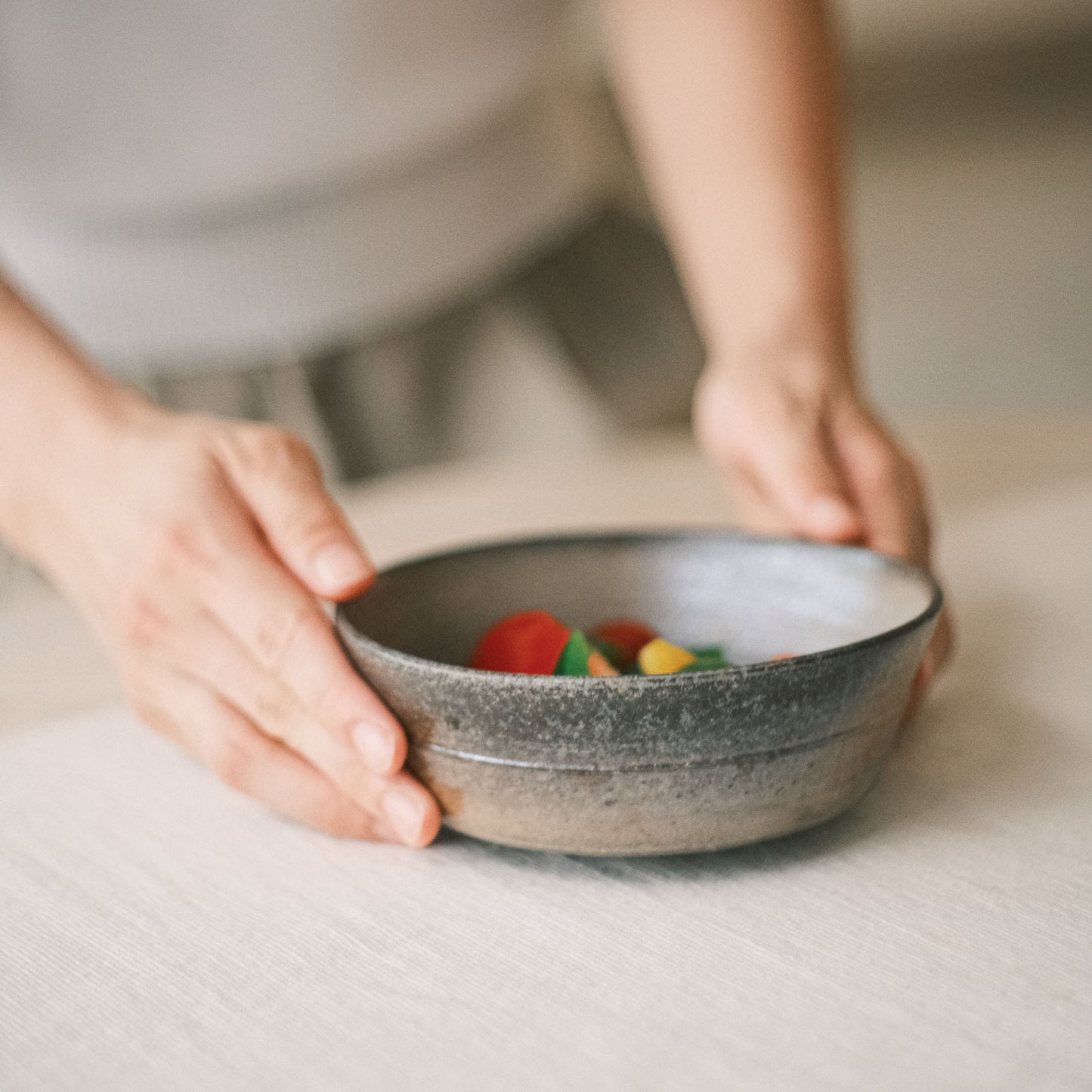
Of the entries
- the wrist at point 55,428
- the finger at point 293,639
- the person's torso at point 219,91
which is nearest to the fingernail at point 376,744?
the finger at point 293,639

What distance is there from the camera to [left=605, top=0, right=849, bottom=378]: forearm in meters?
0.82

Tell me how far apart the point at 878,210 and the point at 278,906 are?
11.4 ft

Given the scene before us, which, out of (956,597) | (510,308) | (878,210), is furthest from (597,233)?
(878,210)

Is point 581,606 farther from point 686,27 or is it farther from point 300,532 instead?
point 686,27

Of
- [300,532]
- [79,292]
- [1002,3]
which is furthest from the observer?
[1002,3]

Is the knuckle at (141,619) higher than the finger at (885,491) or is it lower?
higher

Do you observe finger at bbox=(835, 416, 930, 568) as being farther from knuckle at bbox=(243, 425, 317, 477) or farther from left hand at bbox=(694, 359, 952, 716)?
knuckle at bbox=(243, 425, 317, 477)

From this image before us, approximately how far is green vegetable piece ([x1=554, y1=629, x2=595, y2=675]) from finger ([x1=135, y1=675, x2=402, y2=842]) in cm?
10

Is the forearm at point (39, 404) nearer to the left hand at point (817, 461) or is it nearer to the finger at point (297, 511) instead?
the finger at point (297, 511)

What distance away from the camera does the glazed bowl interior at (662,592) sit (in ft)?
1.72

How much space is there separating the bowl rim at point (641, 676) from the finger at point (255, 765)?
7 cm

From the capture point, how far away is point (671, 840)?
0.41 meters

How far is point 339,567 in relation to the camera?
501mm

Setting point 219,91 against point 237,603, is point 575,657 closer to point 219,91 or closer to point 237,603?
point 237,603
